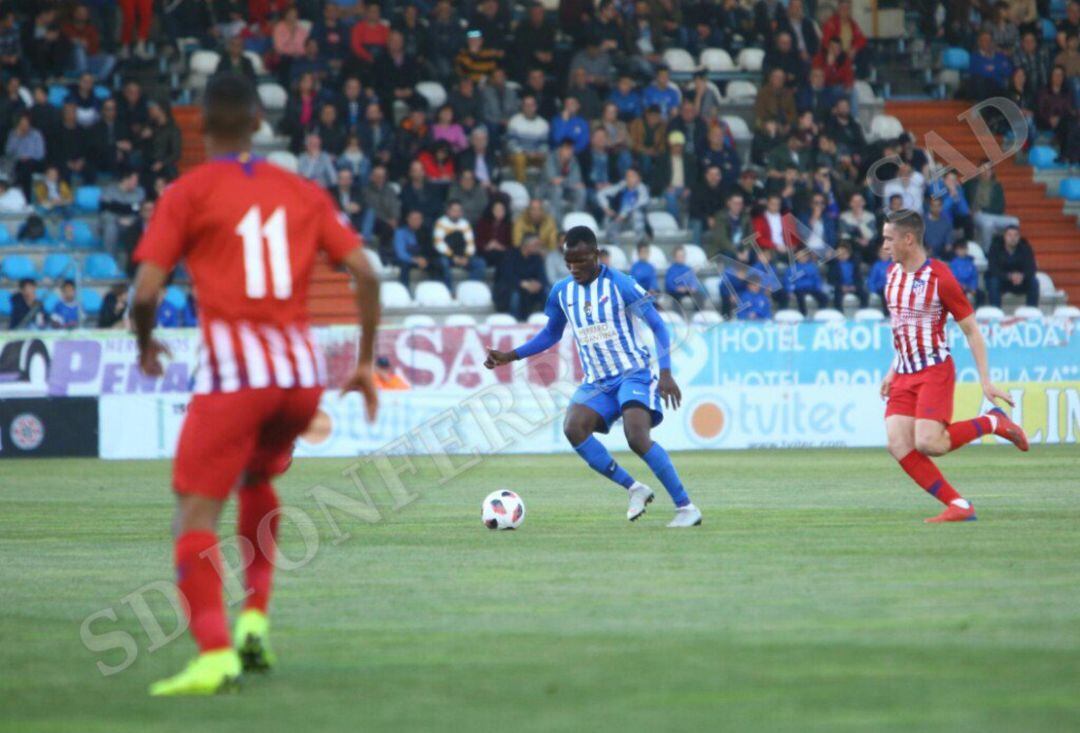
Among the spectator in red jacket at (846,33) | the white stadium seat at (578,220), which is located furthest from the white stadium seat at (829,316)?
the spectator in red jacket at (846,33)

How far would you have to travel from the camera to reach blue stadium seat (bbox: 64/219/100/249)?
25234 millimetres

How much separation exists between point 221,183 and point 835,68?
2557cm

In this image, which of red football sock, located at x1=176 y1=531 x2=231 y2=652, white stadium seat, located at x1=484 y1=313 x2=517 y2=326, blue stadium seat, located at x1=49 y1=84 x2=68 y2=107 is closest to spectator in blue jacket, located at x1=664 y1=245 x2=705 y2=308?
white stadium seat, located at x1=484 y1=313 x2=517 y2=326

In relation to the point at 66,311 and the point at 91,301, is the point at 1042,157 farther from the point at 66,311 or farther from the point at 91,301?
the point at 66,311

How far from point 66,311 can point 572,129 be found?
8620mm

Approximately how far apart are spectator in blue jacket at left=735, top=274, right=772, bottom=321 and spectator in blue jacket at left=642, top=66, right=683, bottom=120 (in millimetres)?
4085

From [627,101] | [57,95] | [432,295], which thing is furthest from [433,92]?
[57,95]

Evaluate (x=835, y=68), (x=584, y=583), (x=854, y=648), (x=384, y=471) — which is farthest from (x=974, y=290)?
(x=854, y=648)

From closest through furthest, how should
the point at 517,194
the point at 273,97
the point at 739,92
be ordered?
the point at 517,194
the point at 273,97
the point at 739,92

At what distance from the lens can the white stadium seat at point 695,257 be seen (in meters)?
26.9

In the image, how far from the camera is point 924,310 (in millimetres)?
12867

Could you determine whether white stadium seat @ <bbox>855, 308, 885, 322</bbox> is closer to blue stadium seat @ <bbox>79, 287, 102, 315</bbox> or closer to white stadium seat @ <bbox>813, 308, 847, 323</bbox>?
white stadium seat @ <bbox>813, 308, 847, 323</bbox>

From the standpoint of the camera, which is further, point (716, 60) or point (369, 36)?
point (716, 60)

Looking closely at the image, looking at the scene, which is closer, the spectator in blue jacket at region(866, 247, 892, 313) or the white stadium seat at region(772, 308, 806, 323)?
the white stadium seat at region(772, 308, 806, 323)
